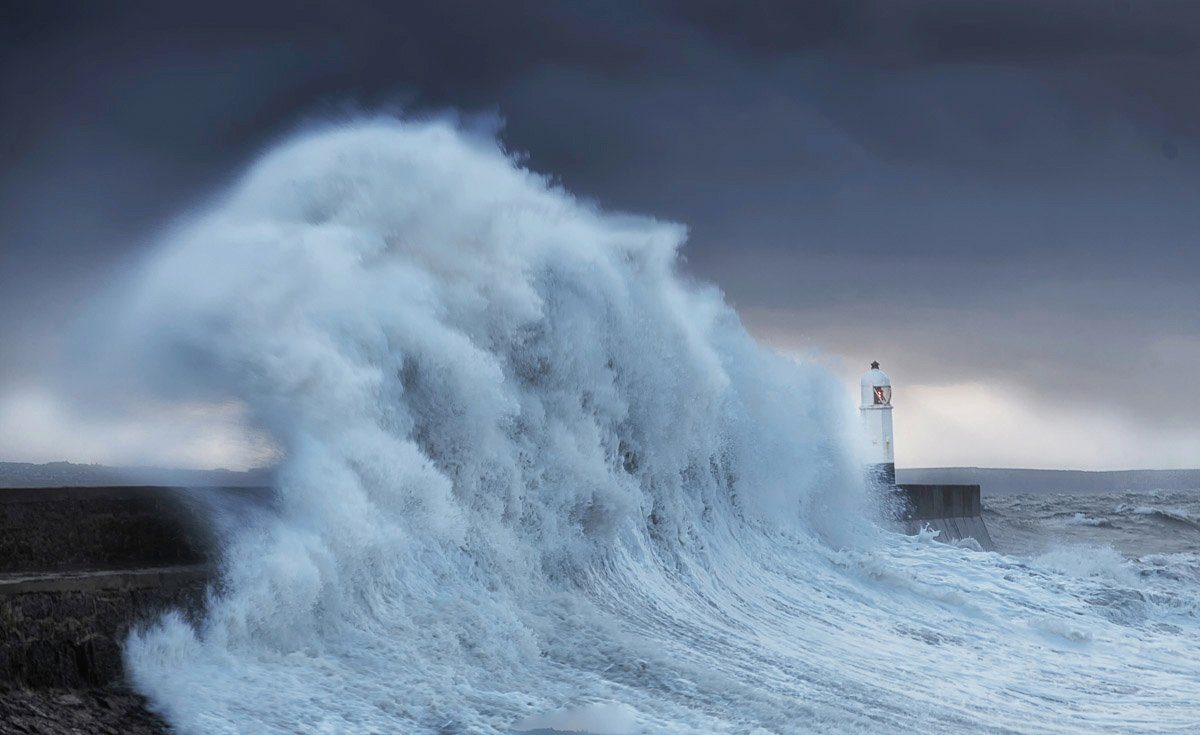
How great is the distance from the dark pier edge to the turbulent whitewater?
14cm

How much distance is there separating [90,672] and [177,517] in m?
1.39

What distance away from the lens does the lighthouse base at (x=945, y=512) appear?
15.4 metres

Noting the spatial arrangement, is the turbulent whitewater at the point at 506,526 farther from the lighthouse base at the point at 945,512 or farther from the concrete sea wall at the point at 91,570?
the lighthouse base at the point at 945,512

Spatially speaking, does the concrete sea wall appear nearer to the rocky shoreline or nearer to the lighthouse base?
the rocky shoreline

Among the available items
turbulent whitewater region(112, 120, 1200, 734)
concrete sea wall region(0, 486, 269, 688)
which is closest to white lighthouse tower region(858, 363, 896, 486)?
turbulent whitewater region(112, 120, 1200, 734)

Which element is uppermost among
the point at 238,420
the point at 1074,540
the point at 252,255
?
the point at 252,255

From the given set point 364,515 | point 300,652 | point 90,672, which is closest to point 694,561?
point 364,515

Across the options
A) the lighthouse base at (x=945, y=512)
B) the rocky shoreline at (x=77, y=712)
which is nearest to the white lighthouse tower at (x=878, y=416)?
the lighthouse base at (x=945, y=512)

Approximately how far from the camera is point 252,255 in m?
6.63

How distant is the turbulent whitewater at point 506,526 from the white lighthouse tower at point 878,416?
5.15 meters

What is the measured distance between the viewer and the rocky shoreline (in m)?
4.04

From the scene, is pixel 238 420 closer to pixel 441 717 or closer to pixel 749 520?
pixel 441 717

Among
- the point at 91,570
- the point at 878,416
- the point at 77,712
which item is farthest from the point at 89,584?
the point at 878,416

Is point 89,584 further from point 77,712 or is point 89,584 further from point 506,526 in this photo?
point 506,526
